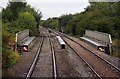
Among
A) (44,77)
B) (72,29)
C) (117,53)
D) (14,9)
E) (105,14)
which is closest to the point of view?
(44,77)

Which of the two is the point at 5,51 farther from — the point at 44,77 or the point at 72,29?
the point at 72,29

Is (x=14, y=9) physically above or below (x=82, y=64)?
above

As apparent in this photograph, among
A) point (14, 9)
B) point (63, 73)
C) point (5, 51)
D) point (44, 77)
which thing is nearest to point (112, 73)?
point (63, 73)

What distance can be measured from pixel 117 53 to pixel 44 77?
11982 mm

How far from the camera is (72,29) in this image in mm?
75312

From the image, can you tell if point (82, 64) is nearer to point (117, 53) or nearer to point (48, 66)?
point (48, 66)

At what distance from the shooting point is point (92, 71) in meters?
19.4

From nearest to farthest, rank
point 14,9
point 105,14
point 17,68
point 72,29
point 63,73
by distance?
point 63,73
point 17,68
point 105,14
point 14,9
point 72,29

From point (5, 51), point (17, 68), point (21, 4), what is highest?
point (21, 4)

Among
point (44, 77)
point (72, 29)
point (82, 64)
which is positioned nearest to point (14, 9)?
point (72, 29)

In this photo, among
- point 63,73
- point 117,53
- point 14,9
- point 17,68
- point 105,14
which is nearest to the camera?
point 63,73

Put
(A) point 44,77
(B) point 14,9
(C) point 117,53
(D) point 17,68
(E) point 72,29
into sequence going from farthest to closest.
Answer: (E) point 72,29
(B) point 14,9
(C) point 117,53
(D) point 17,68
(A) point 44,77

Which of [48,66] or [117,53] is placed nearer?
[48,66]

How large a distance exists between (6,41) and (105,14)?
38155mm
